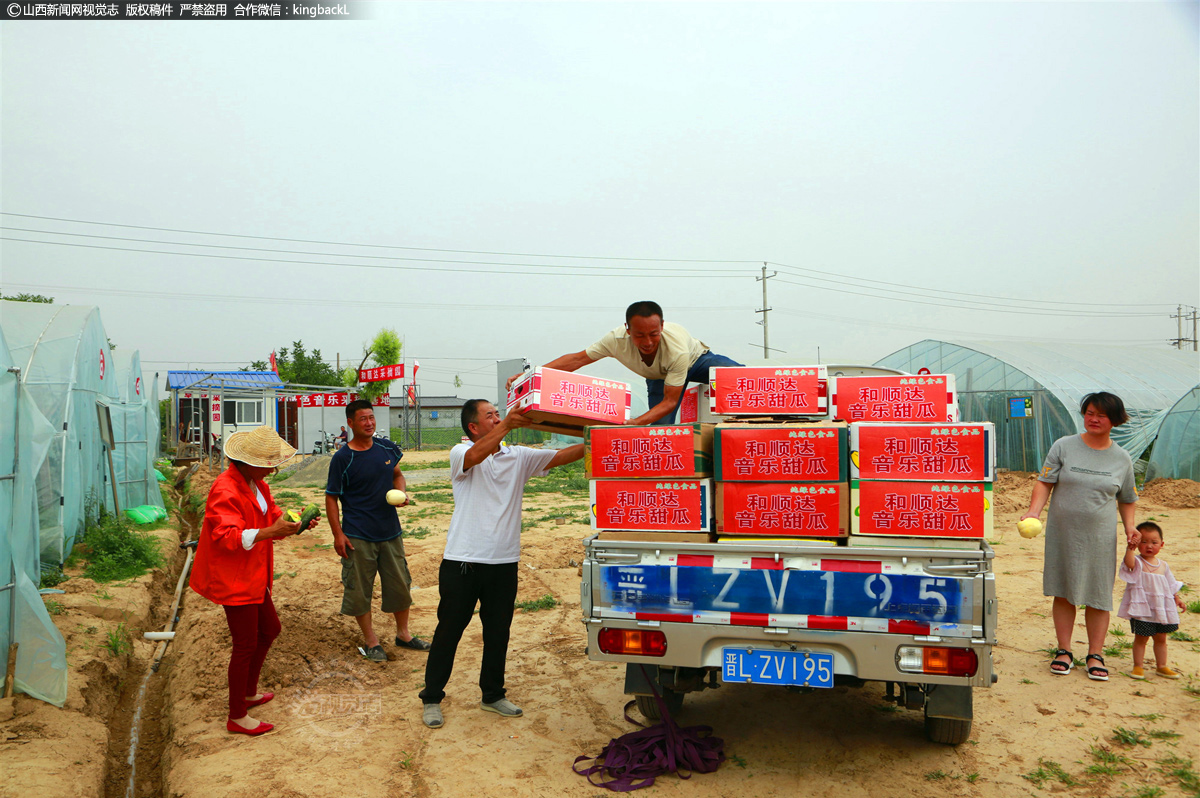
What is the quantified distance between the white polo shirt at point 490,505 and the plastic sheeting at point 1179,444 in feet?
53.8

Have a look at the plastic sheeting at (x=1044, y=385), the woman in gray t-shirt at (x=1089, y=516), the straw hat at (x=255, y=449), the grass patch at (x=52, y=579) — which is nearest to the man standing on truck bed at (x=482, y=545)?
the straw hat at (x=255, y=449)

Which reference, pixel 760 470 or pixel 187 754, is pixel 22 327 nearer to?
pixel 187 754

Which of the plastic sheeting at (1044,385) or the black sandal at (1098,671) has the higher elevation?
the plastic sheeting at (1044,385)

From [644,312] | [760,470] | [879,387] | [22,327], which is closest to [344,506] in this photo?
[644,312]

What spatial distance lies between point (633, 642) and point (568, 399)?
1.28m

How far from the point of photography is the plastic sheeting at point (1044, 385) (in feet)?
57.4

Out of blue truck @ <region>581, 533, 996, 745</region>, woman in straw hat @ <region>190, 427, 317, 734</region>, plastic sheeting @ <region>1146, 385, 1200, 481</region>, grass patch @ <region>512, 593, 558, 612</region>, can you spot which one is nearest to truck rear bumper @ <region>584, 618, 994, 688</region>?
blue truck @ <region>581, 533, 996, 745</region>

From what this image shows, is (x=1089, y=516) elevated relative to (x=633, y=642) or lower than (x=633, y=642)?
elevated

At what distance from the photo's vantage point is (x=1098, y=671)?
4.89 meters

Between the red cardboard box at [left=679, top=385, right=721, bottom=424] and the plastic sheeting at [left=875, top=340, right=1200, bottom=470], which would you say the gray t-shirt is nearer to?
the red cardboard box at [left=679, top=385, right=721, bottom=424]

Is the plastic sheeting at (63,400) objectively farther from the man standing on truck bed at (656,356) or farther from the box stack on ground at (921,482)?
the box stack on ground at (921,482)

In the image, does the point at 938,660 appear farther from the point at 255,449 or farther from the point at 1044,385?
the point at 1044,385

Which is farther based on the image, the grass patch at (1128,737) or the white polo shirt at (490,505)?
the white polo shirt at (490,505)

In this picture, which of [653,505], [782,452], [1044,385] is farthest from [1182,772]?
[1044,385]
